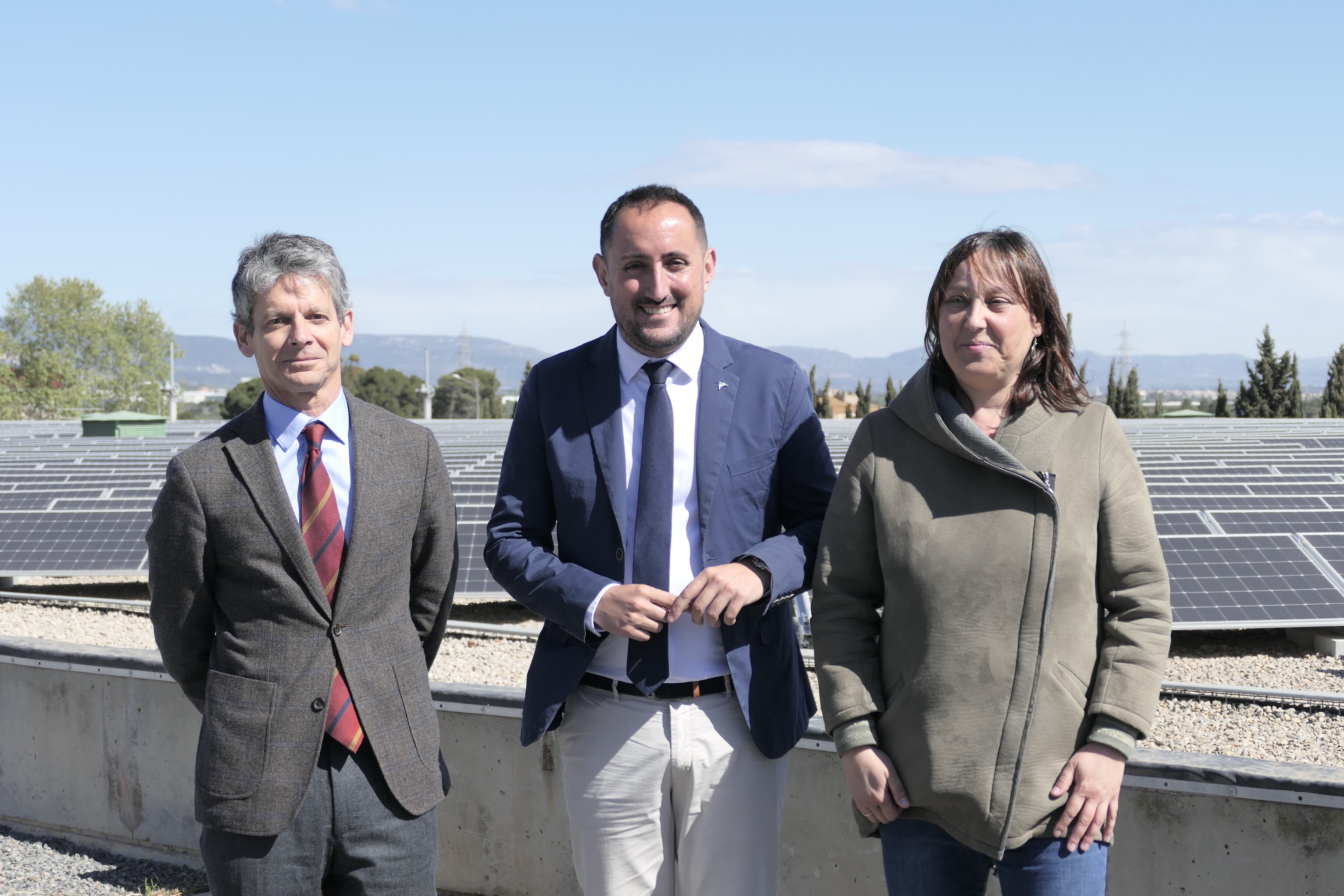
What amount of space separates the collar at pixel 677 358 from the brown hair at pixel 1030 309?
2.35 ft

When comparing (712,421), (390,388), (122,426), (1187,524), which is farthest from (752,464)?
(390,388)

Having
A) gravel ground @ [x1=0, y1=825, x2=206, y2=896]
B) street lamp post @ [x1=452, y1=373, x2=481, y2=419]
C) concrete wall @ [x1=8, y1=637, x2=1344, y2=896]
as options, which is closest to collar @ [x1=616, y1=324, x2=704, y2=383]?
concrete wall @ [x1=8, y1=637, x2=1344, y2=896]

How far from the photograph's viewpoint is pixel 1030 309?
275 centimetres

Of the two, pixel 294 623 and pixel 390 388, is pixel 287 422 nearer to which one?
pixel 294 623

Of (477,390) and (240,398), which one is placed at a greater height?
(477,390)

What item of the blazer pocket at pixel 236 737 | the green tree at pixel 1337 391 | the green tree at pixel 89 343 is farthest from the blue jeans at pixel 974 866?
the green tree at pixel 89 343

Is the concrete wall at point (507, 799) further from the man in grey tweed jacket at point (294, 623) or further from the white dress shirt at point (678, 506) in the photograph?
the man in grey tweed jacket at point (294, 623)

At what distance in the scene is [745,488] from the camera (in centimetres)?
319

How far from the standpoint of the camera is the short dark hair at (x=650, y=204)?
10.0 ft

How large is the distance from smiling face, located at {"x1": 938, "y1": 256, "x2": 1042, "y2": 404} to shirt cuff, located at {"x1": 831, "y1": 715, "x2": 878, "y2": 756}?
0.89 meters

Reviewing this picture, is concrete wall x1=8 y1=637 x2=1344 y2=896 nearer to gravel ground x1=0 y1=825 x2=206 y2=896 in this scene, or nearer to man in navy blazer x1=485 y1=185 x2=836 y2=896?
gravel ground x1=0 y1=825 x2=206 y2=896

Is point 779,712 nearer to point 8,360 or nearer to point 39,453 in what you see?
point 39,453

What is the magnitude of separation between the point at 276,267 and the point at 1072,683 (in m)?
2.24

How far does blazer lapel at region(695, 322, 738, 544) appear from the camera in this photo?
314 centimetres
